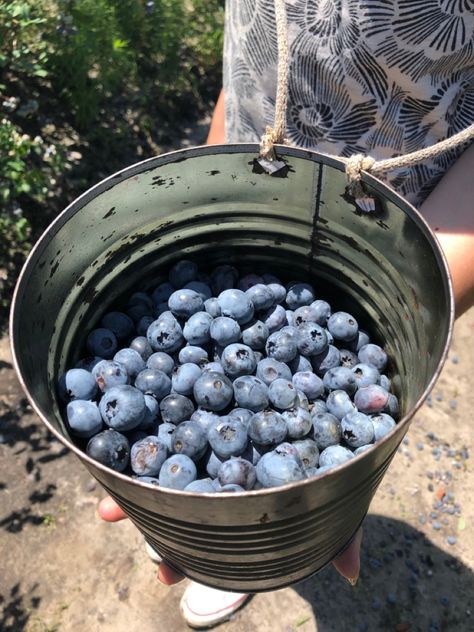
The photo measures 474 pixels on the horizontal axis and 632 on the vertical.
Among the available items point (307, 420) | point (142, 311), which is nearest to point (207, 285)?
point (142, 311)

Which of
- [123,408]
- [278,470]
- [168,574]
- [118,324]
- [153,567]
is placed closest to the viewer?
[278,470]

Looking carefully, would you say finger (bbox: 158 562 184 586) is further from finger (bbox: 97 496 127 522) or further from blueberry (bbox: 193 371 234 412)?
blueberry (bbox: 193 371 234 412)

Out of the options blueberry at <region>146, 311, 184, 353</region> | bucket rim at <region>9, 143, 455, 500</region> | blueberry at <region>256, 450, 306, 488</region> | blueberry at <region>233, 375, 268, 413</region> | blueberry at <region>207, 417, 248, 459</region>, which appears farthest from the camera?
blueberry at <region>146, 311, 184, 353</region>

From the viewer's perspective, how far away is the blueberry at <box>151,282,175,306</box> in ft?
4.80

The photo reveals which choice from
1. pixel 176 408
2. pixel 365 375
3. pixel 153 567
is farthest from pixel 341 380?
pixel 153 567

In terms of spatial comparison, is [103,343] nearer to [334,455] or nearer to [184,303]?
[184,303]

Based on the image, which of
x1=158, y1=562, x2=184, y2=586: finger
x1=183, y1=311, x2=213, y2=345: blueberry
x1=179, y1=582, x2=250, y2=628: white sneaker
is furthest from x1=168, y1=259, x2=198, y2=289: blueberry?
x1=179, y1=582, x2=250, y2=628: white sneaker

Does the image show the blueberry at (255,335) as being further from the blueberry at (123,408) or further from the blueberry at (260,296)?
the blueberry at (123,408)

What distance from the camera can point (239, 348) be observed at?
1.34 m

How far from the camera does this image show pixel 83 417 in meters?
1.20

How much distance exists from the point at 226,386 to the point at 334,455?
26 centimetres

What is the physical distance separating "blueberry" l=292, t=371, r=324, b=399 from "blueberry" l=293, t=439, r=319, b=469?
6.1 inches

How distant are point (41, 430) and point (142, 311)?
164 centimetres

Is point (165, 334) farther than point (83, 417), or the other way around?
point (165, 334)
